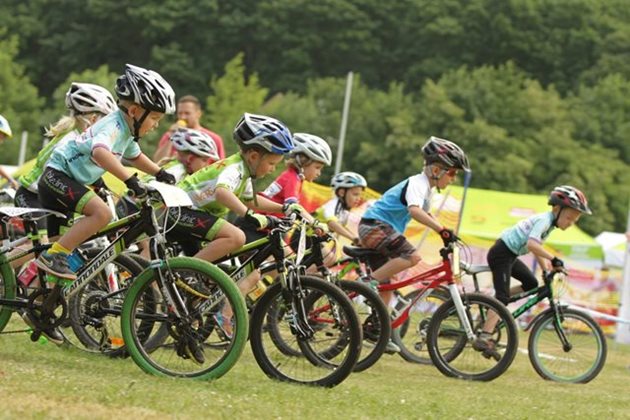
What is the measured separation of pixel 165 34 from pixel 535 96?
3375cm

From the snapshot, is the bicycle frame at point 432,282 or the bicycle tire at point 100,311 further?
the bicycle frame at point 432,282

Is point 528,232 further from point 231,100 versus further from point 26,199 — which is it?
point 231,100

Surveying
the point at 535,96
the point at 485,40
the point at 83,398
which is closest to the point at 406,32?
the point at 485,40

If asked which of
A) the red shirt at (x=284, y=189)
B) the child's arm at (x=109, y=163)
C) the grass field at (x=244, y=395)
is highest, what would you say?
the red shirt at (x=284, y=189)

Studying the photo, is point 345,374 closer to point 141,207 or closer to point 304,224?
point 304,224

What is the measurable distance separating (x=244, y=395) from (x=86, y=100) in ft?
10.5

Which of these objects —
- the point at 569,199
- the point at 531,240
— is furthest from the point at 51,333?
the point at 569,199

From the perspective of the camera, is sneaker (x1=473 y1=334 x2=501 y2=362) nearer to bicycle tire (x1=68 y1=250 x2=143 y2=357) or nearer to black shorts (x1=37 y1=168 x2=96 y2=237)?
bicycle tire (x1=68 y1=250 x2=143 y2=357)

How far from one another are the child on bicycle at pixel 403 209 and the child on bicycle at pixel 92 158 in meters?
3.44

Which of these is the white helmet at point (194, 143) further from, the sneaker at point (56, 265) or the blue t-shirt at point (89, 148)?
the sneaker at point (56, 265)

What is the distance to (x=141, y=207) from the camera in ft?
27.9

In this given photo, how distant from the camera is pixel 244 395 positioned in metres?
7.99

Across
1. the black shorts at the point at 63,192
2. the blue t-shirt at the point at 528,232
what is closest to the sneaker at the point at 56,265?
the black shorts at the point at 63,192

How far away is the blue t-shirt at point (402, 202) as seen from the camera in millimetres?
11695
